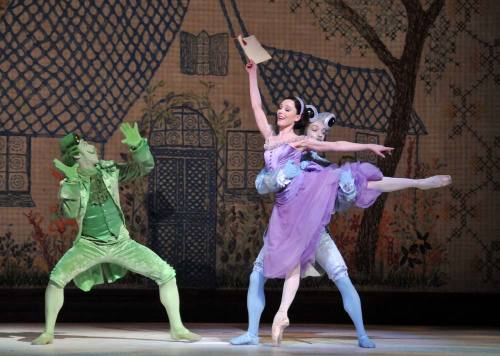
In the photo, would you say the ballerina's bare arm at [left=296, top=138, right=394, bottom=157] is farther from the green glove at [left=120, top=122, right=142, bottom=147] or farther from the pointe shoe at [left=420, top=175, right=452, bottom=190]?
the green glove at [left=120, top=122, right=142, bottom=147]

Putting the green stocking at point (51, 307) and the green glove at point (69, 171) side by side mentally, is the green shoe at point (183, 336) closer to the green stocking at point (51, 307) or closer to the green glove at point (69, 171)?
the green stocking at point (51, 307)

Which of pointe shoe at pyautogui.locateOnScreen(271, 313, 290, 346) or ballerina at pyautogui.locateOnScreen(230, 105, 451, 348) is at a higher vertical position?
ballerina at pyautogui.locateOnScreen(230, 105, 451, 348)

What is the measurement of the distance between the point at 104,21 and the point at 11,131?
115 centimetres

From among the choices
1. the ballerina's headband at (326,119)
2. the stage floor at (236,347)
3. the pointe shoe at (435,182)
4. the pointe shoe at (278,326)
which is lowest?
the stage floor at (236,347)

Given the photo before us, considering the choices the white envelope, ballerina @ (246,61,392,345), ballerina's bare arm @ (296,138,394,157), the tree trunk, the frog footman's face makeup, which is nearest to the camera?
ballerina's bare arm @ (296,138,394,157)

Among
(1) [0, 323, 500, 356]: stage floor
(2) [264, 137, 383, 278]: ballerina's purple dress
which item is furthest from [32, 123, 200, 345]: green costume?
(2) [264, 137, 383, 278]: ballerina's purple dress

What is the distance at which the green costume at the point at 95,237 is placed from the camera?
7.06 m

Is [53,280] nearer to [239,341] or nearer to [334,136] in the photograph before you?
[239,341]

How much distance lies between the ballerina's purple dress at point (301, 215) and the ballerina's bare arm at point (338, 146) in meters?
0.11

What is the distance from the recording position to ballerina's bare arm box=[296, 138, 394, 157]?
6.88 meters

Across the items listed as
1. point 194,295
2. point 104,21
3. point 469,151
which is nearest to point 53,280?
point 194,295

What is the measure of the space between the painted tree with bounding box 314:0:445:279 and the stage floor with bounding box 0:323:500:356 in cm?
214

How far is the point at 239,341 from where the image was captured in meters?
7.00

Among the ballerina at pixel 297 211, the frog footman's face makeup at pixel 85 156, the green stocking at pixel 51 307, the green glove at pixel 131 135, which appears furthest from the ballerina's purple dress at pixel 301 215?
the green stocking at pixel 51 307
